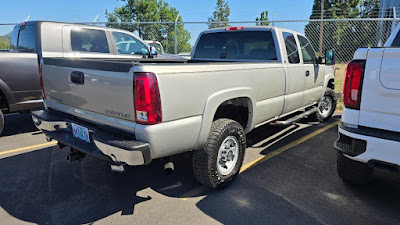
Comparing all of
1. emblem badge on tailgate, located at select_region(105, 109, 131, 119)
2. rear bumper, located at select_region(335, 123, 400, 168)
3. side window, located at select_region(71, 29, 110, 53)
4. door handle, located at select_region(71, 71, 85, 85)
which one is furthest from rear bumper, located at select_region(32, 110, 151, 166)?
side window, located at select_region(71, 29, 110, 53)

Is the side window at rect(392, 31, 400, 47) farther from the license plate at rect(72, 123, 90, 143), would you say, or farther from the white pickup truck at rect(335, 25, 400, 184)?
the license plate at rect(72, 123, 90, 143)

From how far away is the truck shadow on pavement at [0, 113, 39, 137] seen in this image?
19.0ft

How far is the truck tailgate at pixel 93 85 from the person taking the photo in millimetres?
2611

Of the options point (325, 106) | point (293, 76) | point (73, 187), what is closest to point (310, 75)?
point (293, 76)

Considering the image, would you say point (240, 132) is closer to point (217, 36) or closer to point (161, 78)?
point (161, 78)

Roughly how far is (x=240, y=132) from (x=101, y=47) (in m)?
4.28

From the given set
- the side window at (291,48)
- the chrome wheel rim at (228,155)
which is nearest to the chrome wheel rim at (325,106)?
the side window at (291,48)

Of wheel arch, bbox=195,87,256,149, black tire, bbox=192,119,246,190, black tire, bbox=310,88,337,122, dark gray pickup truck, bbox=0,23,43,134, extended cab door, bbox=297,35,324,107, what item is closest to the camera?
wheel arch, bbox=195,87,256,149

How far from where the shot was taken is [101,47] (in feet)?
20.9

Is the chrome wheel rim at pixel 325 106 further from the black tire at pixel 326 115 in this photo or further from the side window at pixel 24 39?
the side window at pixel 24 39

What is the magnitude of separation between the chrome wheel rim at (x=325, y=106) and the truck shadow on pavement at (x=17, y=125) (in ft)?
20.1

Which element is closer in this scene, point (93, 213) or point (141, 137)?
point (141, 137)

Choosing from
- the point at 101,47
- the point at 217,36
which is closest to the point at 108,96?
the point at 217,36

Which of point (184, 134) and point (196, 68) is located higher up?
point (196, 68)
